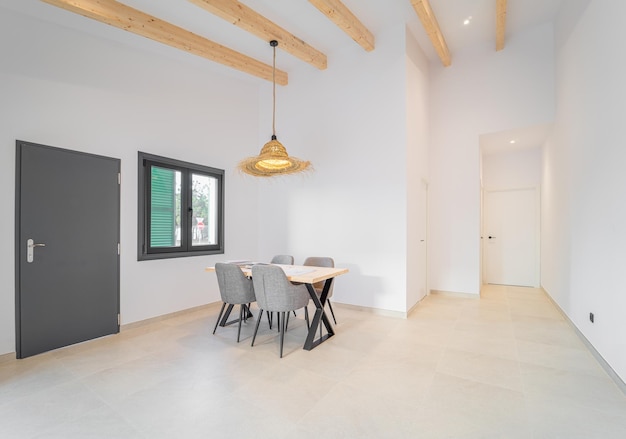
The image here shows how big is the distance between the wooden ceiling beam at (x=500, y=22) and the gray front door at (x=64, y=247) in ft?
16.6

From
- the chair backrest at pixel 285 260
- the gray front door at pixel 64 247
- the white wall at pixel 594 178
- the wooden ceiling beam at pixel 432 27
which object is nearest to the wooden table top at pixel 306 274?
the chair backrest at pixel 285 260

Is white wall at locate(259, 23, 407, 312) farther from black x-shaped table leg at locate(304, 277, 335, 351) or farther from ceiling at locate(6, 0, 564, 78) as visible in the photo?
black x-shaped table leg at locate(304, 277, 335, 351)

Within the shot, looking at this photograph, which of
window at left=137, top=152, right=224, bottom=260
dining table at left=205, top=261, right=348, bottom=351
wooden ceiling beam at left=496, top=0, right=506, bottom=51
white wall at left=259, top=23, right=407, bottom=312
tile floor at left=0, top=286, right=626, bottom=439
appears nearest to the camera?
tile floor at left=0, top=286, right=626, bottom=439

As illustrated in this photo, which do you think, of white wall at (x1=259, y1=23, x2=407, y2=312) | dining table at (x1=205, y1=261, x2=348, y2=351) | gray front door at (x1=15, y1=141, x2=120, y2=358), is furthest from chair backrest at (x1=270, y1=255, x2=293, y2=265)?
gray front door at (x1=15, y1=141, x2=120, y2=358)

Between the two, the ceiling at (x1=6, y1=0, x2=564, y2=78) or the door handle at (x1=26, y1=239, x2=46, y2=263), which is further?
the ceiling at (x1=6, y1=0, x2=564, y2=78)

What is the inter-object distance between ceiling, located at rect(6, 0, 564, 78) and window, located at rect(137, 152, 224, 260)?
1.59 meters

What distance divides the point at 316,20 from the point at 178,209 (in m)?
3.20

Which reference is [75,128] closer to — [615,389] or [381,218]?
[381,218]

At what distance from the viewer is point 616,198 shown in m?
2.54

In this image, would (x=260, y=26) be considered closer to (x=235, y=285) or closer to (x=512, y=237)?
(x=235, y=285)

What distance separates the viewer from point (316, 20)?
4145 millimetres

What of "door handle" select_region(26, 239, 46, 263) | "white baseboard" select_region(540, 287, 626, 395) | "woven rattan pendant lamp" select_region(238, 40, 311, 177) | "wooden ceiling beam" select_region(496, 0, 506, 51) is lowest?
"white baseboard" select_region(540, 287, 626, 395)

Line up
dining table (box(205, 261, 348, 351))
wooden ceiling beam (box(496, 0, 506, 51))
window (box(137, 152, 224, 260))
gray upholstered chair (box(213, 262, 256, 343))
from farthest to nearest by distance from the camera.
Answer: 1. window (box(137, 152, 224, 260))
2. wooden ceiling beam (box(496, 0, 506, 51))
3. gray upholstered chair (box(213, 262, 256, 343))
4. dining table (box(205, 261, 348, 351))

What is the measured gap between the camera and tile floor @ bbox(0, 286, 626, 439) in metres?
1.95
